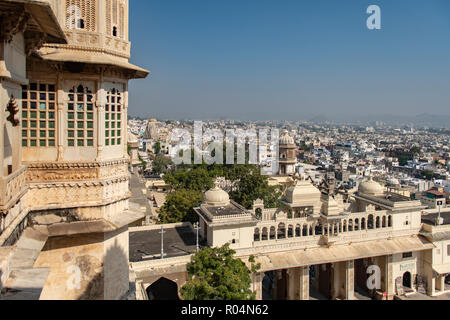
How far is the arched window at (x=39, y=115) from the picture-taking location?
9.24 metres

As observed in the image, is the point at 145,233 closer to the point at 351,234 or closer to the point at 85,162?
the point at 351,234

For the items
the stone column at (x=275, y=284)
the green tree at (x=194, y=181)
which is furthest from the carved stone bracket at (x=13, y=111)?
the green tree at (x=194, y=181)

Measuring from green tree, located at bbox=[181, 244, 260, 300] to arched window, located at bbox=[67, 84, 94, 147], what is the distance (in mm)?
7323

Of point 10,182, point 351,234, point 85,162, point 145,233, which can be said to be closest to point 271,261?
point 351,234

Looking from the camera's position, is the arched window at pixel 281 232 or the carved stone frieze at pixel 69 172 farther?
the arched window at pixel 281 232

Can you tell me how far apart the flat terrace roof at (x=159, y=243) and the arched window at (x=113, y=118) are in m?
10.1

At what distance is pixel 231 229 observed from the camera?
2028cm

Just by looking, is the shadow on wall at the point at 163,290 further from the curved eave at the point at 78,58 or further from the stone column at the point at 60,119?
the curved eave at the point at 78,58

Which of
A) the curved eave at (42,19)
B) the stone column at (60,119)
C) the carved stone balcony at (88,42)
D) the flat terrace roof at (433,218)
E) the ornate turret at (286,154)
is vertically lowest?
the flat terrace roof at (433,218)

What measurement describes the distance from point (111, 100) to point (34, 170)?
108 inches

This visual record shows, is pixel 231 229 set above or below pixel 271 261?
above
